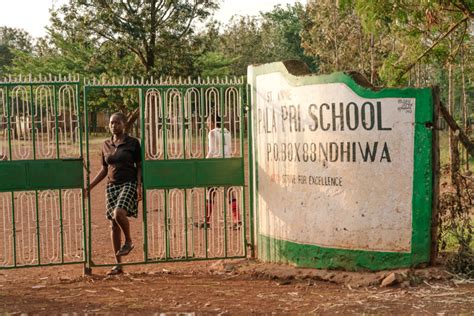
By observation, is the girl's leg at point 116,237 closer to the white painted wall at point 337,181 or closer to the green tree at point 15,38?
the white painted wall at point 337,181

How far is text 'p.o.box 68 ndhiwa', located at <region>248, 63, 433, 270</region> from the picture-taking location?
6.55 m

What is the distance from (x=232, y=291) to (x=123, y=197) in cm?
163

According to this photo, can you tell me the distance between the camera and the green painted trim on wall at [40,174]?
7.14m

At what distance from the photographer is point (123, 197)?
7.21 m

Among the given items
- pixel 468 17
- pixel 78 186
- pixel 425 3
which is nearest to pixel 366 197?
pixel 78 186

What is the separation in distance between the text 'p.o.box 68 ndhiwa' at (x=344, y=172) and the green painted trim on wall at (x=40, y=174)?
7.14 feet

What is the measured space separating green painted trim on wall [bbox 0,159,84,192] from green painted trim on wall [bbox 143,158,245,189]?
2.55 ft

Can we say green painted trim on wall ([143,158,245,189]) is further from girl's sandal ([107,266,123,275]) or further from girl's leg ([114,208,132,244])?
girl's sandal ([107,266,123,275])

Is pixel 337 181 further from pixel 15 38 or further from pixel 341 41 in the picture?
pixel 15 38

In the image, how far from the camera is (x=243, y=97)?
307 inches

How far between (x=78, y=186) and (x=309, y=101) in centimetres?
271

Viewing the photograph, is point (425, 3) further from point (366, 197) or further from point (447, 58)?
point (366, 197)

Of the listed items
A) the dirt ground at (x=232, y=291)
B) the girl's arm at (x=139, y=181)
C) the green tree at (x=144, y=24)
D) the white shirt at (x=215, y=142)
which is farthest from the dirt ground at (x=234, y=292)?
the green tree at (x=144, y=24)

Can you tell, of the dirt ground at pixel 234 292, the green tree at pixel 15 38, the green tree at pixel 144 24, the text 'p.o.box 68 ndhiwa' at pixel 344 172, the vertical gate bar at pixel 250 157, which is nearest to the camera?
the dirt ground at pixel 234 292
